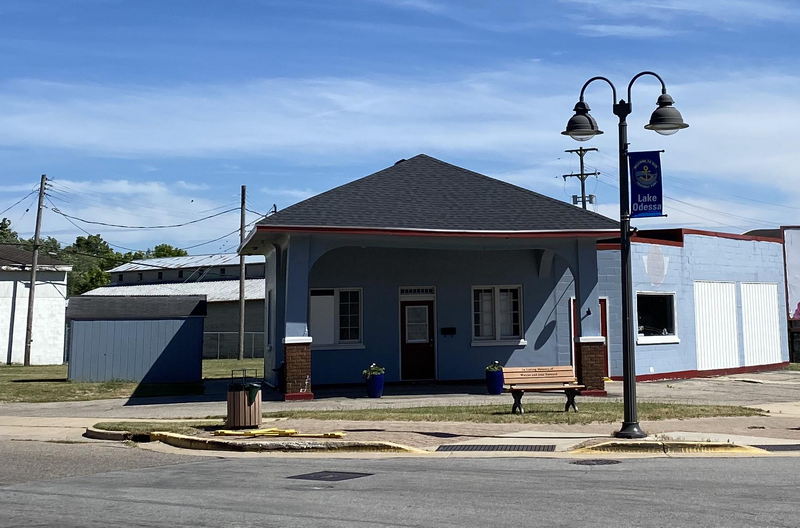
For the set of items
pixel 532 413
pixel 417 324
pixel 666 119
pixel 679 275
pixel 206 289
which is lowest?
pixel 532 413

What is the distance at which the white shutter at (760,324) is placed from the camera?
30.3 metres

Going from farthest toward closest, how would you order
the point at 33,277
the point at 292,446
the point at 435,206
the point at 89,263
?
the point at 89,263 → the point at 33,277 → the point at 435,206 → the point at 292,446

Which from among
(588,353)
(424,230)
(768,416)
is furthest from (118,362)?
(768,416)

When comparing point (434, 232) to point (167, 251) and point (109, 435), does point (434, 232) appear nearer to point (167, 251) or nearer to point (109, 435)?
point (109, 435)

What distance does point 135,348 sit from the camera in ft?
91.2

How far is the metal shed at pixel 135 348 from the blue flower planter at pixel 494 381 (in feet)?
33.3

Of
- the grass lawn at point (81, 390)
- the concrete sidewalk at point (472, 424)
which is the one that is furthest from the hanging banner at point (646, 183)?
the grass lawn at point (81, 390)

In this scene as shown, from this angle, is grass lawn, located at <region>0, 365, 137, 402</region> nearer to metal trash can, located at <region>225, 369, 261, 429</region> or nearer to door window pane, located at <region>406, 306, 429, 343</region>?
door window pane, located at <region>406, 306, 429, 343</region>

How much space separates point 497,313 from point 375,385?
507 centimetres

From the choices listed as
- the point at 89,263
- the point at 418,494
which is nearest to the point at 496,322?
the point at 418,494

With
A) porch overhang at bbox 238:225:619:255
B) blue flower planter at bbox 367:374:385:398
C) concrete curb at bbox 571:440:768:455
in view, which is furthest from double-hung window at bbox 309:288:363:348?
concrete curb at bbox 571:440:768:455

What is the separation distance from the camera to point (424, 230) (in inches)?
829

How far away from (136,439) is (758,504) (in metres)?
10.4

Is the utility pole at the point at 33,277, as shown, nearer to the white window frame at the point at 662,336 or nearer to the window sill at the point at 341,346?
the window sill at the point at 341,346
